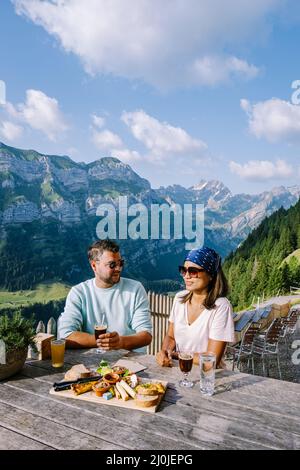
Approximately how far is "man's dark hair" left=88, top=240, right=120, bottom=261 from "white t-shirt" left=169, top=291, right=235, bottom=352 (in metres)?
0.86

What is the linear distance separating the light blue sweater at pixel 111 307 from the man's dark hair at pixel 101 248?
0.29 metres

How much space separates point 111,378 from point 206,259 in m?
1.35

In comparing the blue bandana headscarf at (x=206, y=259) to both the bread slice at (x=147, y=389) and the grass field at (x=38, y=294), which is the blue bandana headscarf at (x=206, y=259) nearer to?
the bread slice at (x=147, y=389)

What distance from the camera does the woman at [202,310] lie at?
3.05 meters

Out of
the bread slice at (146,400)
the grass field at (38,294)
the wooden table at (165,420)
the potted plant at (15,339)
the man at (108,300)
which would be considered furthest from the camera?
the grass field at (38,294)

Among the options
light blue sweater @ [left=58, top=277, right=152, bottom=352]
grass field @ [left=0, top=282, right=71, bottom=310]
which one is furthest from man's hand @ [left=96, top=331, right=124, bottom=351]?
grass field @ [left=0, top=282, right=71, bottom=310]

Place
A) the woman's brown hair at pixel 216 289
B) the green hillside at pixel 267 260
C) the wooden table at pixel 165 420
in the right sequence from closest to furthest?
the wooden table at pixel 165 420
the woman's brown hair at pixel 216 289
the green hillside at pixel 267 260

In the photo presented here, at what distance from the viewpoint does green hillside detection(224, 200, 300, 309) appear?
33.7m

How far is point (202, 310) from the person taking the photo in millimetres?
3270

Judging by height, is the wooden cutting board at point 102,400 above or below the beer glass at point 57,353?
below

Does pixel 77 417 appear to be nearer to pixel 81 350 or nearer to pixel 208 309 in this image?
pixel 81 350

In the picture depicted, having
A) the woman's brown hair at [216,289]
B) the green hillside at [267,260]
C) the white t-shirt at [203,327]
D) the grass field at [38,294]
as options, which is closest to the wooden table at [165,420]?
the white t-shirt at [203,327]

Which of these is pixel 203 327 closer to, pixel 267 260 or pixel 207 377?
pixel 207 377

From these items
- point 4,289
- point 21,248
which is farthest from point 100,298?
point 21,248
